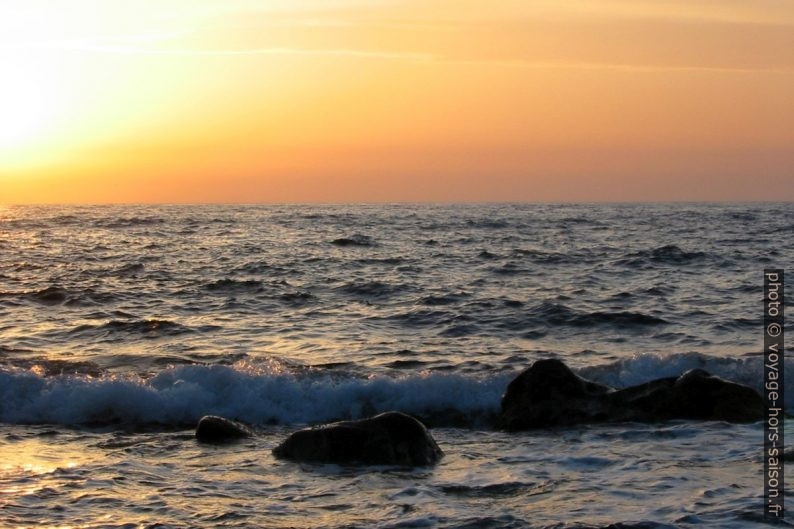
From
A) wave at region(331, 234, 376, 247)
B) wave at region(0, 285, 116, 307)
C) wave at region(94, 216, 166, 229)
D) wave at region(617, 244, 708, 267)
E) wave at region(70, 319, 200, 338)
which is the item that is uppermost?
wave at region(94, 216, 166, 229)

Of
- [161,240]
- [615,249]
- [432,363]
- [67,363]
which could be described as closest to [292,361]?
[432,363]

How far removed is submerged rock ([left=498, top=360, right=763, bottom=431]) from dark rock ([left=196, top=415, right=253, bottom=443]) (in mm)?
3469

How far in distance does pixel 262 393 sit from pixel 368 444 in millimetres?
3988

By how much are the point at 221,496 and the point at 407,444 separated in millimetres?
2231

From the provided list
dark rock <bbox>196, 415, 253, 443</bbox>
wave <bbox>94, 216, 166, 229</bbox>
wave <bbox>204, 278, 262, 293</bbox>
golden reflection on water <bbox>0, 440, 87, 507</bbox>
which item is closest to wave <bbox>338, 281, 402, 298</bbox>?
wave <bbox>204, 278, 262, 293</bbox>

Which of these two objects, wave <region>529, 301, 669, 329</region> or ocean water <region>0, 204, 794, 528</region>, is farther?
wave <region>529, 301, 669, 329</region>

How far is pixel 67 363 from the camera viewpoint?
1584cm

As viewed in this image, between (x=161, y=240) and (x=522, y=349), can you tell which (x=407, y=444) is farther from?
(x=161, y=240)

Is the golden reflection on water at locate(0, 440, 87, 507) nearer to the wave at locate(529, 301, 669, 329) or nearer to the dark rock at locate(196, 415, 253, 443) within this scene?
the dark rock at locate(196, 415, 253, 443)

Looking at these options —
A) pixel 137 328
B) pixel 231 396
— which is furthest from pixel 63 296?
pixel 231 396

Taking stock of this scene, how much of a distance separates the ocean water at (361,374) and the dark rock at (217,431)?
0.72ft

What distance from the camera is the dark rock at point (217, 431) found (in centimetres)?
1116

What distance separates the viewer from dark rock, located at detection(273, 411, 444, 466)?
9945 mm

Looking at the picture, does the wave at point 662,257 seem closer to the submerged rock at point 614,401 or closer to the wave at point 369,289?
the wave at point 369,289
